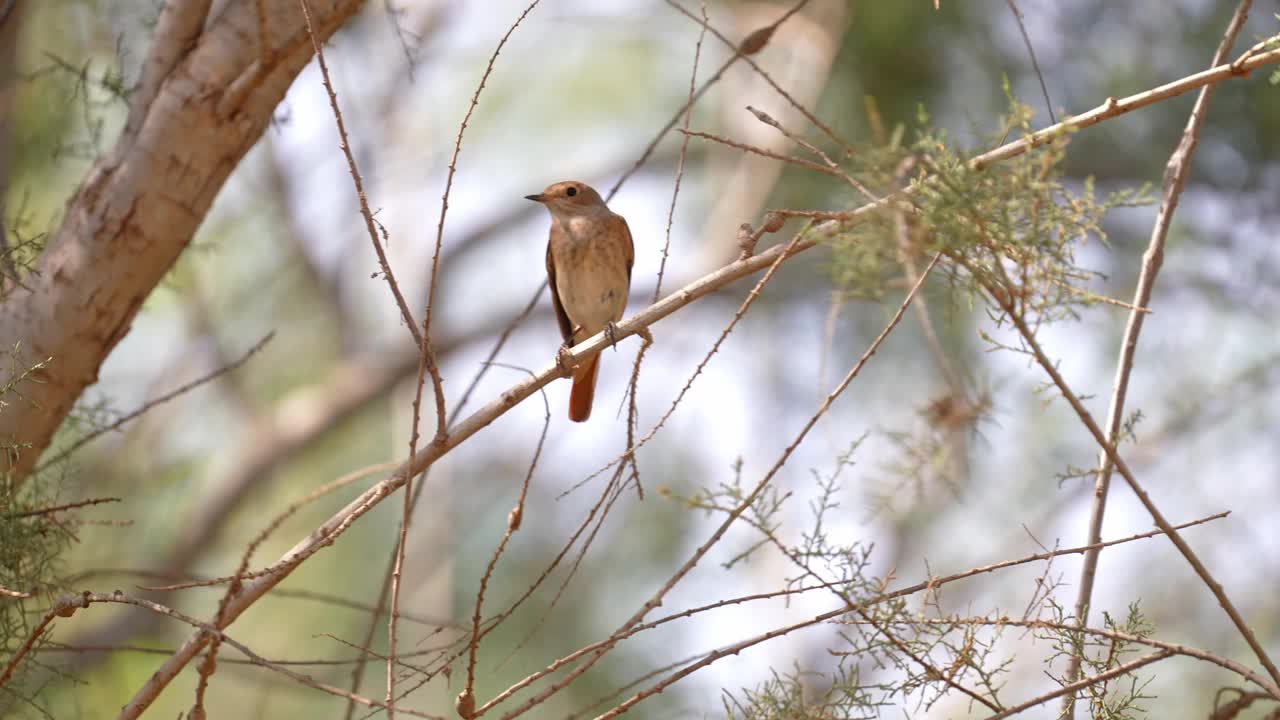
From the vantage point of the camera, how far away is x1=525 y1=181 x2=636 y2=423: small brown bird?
4.53m

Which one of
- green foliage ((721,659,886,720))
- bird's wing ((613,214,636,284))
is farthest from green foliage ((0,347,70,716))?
bird's wing ((613,214,636,284))

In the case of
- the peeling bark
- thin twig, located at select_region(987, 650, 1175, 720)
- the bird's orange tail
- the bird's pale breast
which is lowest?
thin twig, located at select_region(987, 650, 1175, 720)

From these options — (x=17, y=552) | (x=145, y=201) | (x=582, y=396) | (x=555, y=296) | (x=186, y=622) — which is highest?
(x=555, y=296)

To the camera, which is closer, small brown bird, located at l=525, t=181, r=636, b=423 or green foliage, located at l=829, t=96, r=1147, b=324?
green foliage, located at l=829, t=96, r=1147, b=324

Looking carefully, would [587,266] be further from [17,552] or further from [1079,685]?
[1079,685]

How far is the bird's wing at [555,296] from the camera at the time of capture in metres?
4.72

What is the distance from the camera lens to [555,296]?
4938 mm

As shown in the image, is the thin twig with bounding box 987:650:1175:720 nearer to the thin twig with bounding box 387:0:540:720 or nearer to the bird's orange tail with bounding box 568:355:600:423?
the thin twig with bounding box 387:0:540:720

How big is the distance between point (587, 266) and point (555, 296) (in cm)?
38

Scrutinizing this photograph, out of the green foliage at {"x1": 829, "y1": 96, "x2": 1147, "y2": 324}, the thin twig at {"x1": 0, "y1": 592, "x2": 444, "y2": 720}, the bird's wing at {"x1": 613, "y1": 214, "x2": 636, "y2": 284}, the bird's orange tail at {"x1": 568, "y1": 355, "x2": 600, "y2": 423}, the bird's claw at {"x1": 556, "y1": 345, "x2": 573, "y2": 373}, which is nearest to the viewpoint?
the thin twig at {"x1": 0, "y1": 592, "x2": 444, "y2": 720}

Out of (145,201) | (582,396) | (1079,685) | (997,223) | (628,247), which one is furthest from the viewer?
(628,247)

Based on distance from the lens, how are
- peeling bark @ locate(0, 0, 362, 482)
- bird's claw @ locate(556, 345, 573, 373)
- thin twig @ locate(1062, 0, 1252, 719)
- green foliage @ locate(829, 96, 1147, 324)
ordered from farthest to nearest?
1. peeling bark @ locate(0, 0, 362, 482)
2. bird's claw @ locate(556, 345, 573, 373)
3. thin twig @ locate(1062, 0, 1252, 719)
4. green foliage @ locate(829, 96, 1147, 324)

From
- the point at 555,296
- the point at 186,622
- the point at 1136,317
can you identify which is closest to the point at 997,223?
the point at 1136,317

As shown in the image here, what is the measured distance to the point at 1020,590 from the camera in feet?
24.6
